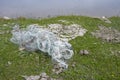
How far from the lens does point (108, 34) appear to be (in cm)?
1541

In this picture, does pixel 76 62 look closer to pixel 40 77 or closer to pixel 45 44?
pixel 45 44

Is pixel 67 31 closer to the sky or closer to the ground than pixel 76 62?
closer to the sky

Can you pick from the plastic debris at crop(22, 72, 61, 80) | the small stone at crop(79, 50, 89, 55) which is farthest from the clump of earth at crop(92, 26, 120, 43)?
the plastic debris at crop(22, 72, 61, 80)

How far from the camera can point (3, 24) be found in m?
16.6

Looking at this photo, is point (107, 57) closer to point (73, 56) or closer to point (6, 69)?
point (73, 56)

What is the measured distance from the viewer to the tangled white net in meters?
12.8

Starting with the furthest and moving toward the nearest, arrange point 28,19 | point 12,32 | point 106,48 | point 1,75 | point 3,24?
point 28,19
point 3,24
point 12,32
point 106,48
point 1,75

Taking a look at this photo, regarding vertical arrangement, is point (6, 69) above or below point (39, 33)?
below

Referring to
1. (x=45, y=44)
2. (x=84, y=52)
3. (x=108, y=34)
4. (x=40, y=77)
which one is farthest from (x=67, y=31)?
(x=40, y=77)

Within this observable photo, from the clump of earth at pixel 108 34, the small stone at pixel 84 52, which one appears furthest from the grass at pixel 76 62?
the clump of earth at pixel 108 34

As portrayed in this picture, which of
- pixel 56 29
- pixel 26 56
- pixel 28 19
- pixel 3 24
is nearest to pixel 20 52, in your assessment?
pixel 26 56

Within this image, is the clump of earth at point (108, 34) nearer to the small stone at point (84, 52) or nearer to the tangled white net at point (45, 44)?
the small stone at point (84, 52)

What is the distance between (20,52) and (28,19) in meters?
4.98

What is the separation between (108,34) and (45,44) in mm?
3251
